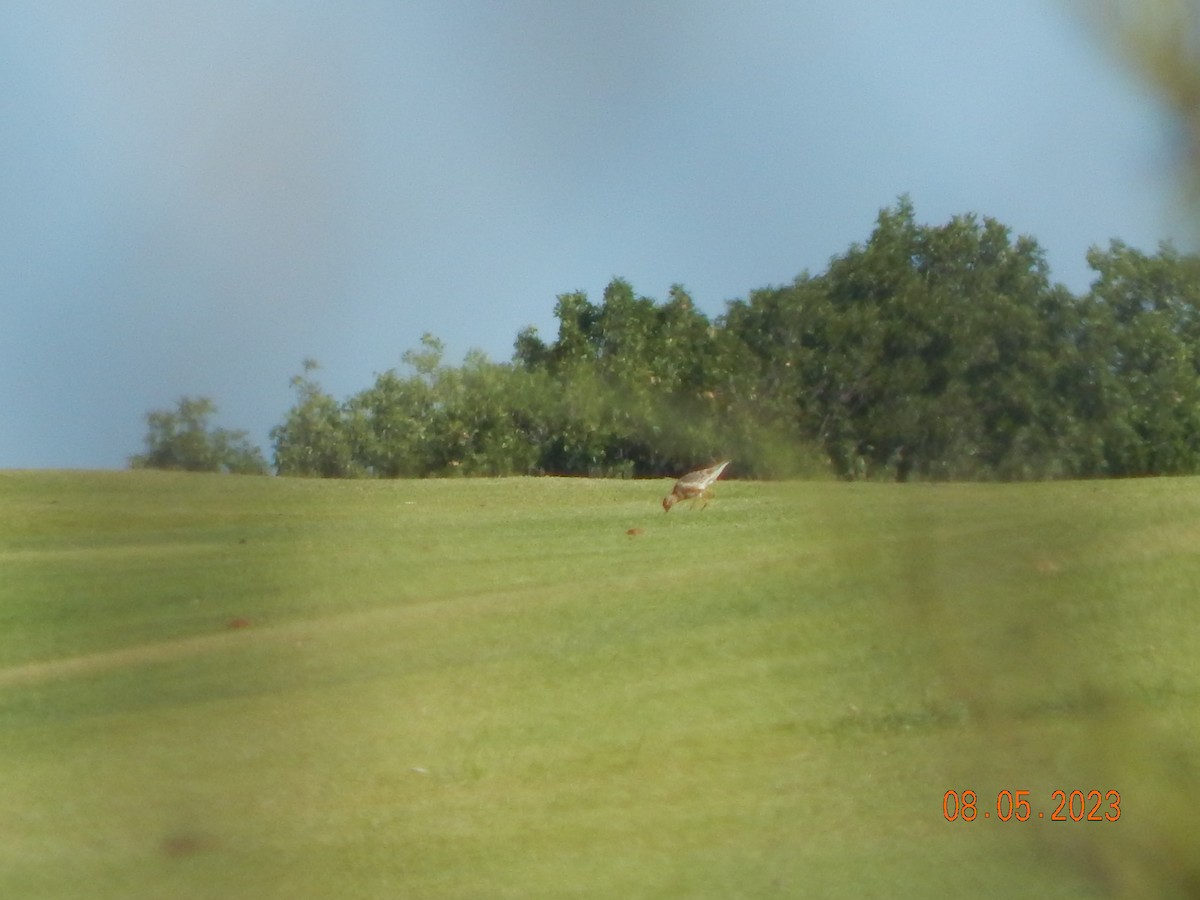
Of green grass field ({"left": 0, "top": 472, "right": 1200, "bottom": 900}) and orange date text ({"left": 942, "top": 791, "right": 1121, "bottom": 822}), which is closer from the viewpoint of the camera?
green grass field ({"left": 0, "top": 472, "right": 1200, "bottom": 900})

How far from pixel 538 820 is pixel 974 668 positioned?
304 centimetres

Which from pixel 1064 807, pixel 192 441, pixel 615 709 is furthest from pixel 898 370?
pixel 615 709

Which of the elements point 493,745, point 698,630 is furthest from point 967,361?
point 698,630

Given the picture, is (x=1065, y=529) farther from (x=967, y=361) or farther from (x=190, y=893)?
(x=190, y=893)

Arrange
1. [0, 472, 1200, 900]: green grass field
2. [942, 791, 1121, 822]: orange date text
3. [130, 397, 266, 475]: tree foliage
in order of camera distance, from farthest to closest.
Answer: [942, 791, 1121, 822]: orange date text
[0, 472, 1200, 900]: green grass field
[130, 397, 266, 475]: tree foliage

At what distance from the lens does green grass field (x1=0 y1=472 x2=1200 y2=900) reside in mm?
2264

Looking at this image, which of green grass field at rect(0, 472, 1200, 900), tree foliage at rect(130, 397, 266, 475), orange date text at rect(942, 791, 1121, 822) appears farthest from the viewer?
orange date text at rect(942, 791, 1121, 822)

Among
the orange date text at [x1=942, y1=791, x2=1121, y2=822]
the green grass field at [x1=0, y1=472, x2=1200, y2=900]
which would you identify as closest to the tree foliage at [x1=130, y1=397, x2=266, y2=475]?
the green grass field at [x1=0, y1=472, x2=1200, y2=900]

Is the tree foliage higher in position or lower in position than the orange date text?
higher

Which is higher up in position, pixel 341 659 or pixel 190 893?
pixel 341 659

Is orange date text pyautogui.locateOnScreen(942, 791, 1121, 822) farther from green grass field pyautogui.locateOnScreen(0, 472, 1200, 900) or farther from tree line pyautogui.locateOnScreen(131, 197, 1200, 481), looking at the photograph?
tree line pyautogui.locateOnScreen(131, 197, 1200, 481)

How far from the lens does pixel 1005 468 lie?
10.6 ft

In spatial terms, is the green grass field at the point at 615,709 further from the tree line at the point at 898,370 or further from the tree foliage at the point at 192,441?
the tree foliage at the point at 192,441

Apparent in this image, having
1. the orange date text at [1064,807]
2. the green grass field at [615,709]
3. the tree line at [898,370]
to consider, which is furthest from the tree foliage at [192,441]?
the orange date text at [1064,807]
